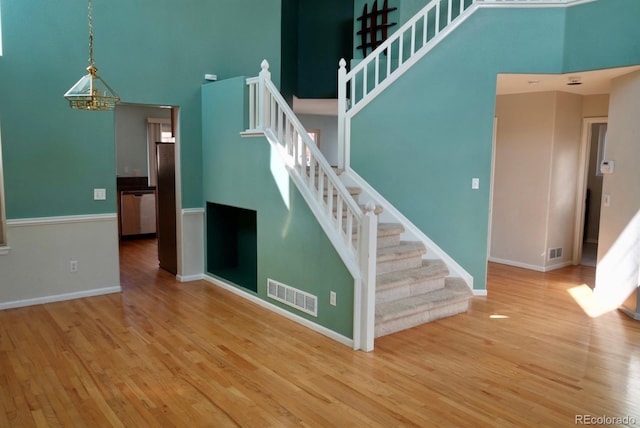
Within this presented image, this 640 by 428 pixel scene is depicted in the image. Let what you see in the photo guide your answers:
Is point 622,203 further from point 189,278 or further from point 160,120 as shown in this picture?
point 160,120

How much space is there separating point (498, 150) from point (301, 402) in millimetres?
5487

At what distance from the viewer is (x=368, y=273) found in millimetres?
3928

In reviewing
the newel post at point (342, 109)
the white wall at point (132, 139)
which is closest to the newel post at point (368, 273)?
the newel post at point (342, 109)

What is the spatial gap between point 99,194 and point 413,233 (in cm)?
365

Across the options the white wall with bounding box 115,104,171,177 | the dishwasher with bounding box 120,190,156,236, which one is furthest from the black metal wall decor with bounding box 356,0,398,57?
the dishwasher with bounding box 120,190,156,236

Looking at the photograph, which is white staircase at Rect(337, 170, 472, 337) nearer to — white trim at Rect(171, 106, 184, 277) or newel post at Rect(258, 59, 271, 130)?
newel post at Rect(258, 59, 271, 130)

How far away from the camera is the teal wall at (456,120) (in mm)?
5410

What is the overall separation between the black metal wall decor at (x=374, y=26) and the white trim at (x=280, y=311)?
4012 millimetres

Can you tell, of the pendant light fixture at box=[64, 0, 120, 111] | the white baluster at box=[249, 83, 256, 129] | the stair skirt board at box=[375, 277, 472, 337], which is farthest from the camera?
the white baluster at box=[249, 83, 256, 129]

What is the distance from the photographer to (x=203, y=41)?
595 cm

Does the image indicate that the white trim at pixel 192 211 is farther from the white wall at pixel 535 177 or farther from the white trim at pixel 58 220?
the white wall at pixel 535 177

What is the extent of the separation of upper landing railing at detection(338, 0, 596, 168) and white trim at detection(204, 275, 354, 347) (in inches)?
78.6

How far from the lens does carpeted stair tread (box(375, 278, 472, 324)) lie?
436 cm

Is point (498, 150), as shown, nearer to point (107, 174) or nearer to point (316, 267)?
point (316, 267)
